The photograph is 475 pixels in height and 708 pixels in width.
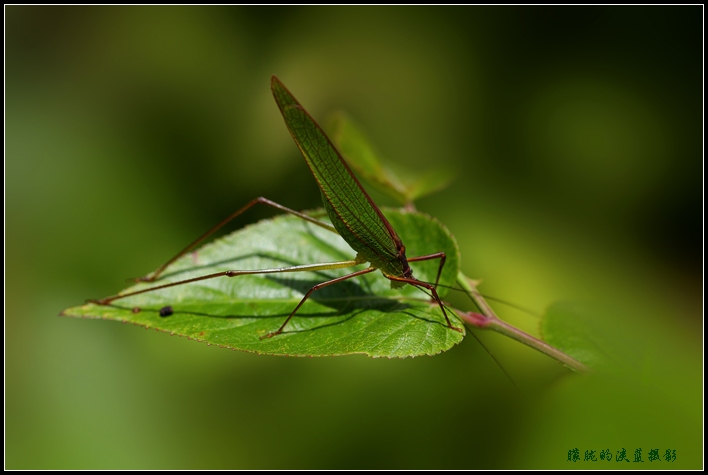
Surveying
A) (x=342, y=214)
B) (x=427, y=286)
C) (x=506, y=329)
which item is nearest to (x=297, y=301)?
(x=342, y=214)

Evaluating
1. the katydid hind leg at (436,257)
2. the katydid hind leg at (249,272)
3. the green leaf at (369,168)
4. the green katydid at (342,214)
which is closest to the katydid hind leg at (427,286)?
the green katydid at (342,214)

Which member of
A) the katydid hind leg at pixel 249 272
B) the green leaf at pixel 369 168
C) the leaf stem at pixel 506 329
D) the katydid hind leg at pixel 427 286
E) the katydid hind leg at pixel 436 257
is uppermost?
the green leaf at pixel 369 168

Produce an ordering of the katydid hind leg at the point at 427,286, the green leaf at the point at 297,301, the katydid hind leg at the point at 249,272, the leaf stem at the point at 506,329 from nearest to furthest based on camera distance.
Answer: the leaf stem at the point at 506,329 → the green leaf at the point at 297,301 → the katydid hind leg at the point at 427,286 → the katydid hind leg at the point at 249,272

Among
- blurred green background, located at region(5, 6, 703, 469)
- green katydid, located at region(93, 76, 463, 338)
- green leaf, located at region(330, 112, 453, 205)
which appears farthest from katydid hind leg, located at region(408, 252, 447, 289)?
blurred green background, located at region(5, 6, 703, 469)

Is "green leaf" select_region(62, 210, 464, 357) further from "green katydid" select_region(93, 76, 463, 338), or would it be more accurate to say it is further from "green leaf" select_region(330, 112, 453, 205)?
"green leaf" select_region(330, 112, 453, 205)

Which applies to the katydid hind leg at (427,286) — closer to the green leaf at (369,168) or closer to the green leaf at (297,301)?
the green leaf at (297,301)

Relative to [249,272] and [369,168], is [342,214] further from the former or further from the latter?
[369,168]

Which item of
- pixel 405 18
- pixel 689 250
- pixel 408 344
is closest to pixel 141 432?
pixel 408 344
